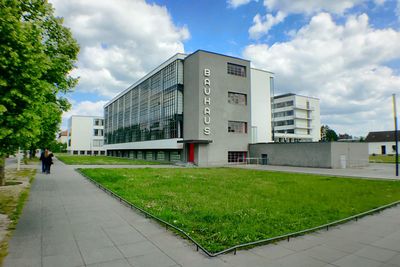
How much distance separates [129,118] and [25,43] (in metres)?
60.5

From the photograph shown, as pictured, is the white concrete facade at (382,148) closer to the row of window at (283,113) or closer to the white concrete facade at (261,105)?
the row of window at (283,113)

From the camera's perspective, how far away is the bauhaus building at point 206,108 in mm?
37531

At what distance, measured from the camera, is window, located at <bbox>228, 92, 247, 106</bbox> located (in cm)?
4050

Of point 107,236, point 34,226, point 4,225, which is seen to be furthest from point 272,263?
point 4,225

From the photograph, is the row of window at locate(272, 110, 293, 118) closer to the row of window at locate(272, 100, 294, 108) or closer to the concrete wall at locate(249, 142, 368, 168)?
the row of window at locate(272, 100, 294, 108)

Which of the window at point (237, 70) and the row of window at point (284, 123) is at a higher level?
the window at point (237, 70)

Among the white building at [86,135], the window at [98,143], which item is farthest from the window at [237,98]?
the window at [98,143]

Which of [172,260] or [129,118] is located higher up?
[129,118]

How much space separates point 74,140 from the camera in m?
109

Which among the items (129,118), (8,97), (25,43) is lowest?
(8,97)

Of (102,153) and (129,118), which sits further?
(102,153)

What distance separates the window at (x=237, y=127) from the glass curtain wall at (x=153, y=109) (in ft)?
25.6

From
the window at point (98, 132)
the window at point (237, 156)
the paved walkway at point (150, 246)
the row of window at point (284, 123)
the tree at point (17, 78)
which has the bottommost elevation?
the paved walkway at point (150, 246)

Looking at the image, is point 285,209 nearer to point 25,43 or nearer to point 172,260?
point 172,260
